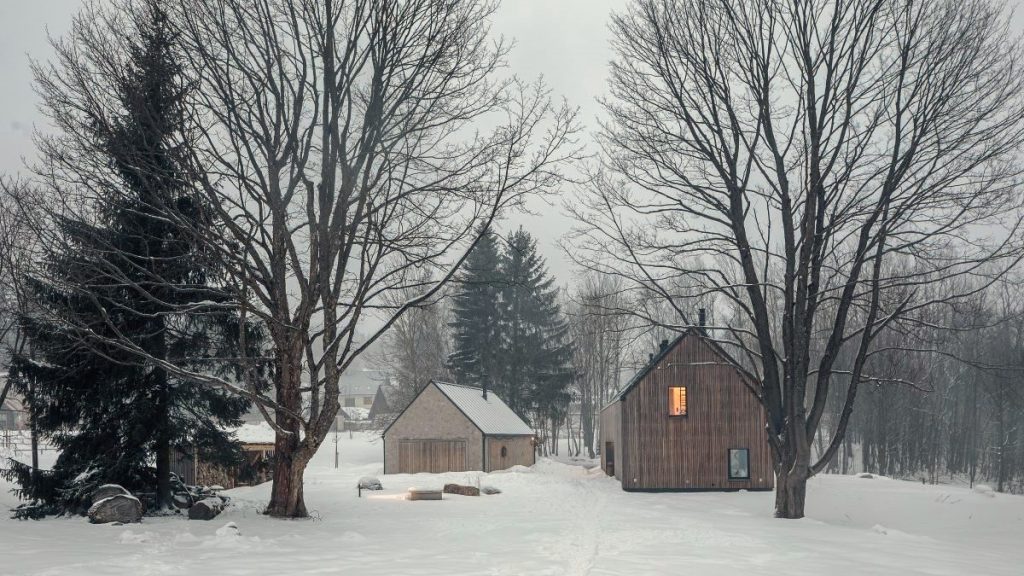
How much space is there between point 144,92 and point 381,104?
4.82 metres

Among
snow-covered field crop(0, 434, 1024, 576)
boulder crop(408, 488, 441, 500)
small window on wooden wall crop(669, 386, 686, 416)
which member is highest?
small window on wooden wall crop(669, 386, 686, 416)

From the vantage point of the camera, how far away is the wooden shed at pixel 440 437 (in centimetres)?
4025

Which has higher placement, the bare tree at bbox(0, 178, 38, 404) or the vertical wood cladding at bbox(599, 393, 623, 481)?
the bare tree at bbox(0, 178, 38, 404)

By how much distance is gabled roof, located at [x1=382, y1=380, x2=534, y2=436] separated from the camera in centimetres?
4075

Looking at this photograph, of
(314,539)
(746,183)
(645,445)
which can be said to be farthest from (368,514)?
(645,445)

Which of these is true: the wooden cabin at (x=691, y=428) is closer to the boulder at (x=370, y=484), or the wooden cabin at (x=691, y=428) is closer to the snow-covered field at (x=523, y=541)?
the snow-covered field at (x=523, y=541)

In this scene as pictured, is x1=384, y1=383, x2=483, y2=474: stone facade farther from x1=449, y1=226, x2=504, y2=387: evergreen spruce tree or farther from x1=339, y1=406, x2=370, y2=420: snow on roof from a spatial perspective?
x1=339, y1=406, x2=370, y2=420: snow on roof

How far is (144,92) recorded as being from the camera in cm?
1644

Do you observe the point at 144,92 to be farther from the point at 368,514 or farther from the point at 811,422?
the point at 811,422

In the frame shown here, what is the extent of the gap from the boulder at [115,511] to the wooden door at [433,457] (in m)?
24.7

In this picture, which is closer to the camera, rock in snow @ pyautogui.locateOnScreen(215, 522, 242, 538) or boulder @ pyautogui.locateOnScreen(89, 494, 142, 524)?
rock in snow @ pyautogui.locateOnScreen(215, 522, 242, 538)

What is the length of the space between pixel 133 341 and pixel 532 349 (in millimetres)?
43415

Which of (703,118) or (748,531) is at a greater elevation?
(703,118)

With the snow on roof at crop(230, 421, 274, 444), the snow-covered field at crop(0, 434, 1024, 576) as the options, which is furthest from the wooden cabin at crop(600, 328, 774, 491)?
the snow on roof at crop(230, 421, 274, 444)
